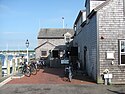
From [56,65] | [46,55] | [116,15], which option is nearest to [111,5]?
[116,15]

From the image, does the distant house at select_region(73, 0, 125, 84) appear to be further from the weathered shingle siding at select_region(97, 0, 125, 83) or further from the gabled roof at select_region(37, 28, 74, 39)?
the gabled roof at select_region(37, 28, 74, 39)

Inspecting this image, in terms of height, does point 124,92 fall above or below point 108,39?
below

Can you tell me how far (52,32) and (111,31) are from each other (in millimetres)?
38700

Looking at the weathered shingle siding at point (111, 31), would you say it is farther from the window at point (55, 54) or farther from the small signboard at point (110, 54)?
the window at point (55, 54)

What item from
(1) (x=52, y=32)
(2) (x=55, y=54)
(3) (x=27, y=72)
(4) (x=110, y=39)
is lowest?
(3) (x=27, y=72)

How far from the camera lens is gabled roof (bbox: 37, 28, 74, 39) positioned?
54.4 metres

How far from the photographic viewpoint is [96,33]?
1764 cm

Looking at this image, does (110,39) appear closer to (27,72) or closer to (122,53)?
(122,53)

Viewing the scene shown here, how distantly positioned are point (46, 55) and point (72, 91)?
32.5 m

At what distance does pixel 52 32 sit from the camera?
55.8 meters

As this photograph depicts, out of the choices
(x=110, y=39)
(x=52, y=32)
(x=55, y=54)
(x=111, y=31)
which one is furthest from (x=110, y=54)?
(x=52, y=32)

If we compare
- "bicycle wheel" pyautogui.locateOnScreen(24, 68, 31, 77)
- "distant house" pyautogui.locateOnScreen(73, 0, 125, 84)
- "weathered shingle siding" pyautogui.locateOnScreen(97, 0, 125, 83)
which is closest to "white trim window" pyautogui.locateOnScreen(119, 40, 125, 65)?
"distant house" pyautogui.locateOnScreen(73, 0, 125, 84)

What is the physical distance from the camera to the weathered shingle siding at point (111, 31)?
17.4m

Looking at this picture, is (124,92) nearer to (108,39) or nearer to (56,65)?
(108,39)
